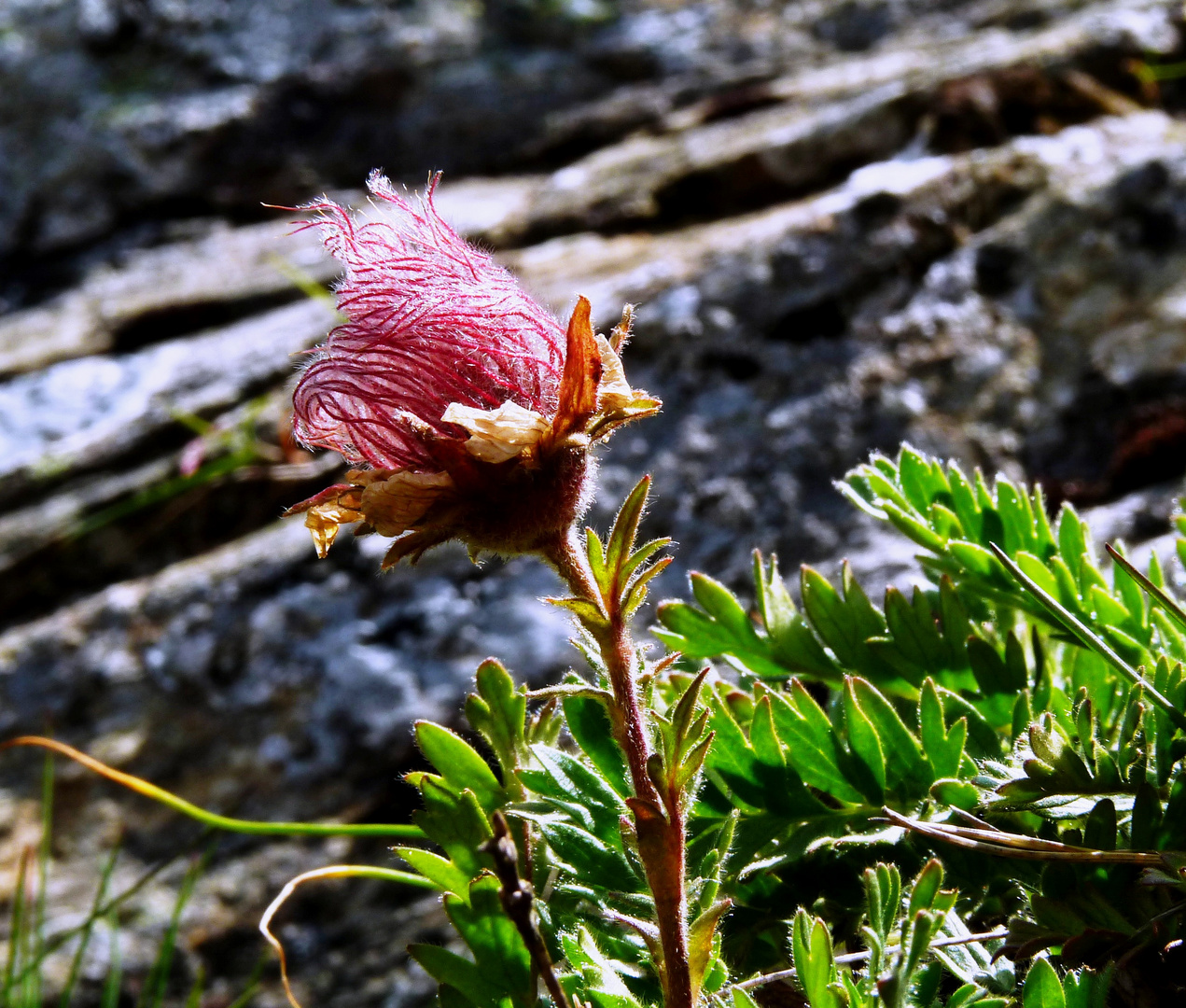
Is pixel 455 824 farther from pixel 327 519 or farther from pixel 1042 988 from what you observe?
pixel 1042 988

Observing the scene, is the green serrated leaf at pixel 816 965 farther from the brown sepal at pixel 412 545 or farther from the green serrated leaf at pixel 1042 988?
the brown sepal at pixel 412 545

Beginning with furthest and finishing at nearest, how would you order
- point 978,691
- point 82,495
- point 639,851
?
point 82,495 < point 978,691 < point 639,851

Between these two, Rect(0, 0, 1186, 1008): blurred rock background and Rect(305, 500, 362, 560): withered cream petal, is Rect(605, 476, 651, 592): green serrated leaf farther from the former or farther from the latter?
Rect(0, 0, 1186, 1008): blurred rock background

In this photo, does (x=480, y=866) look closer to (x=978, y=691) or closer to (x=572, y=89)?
(x=978, y=691)

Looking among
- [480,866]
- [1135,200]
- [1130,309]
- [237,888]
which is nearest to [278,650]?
[237,888]

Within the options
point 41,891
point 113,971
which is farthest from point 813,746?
point 41,891

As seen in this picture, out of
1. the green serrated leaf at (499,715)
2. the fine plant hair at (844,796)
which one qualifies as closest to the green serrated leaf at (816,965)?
the fine plant hair at (844,796)

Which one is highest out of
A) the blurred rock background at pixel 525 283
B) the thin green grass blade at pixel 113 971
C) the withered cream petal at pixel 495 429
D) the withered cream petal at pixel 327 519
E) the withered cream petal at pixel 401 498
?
the withered cream petal at pixel 495 429
